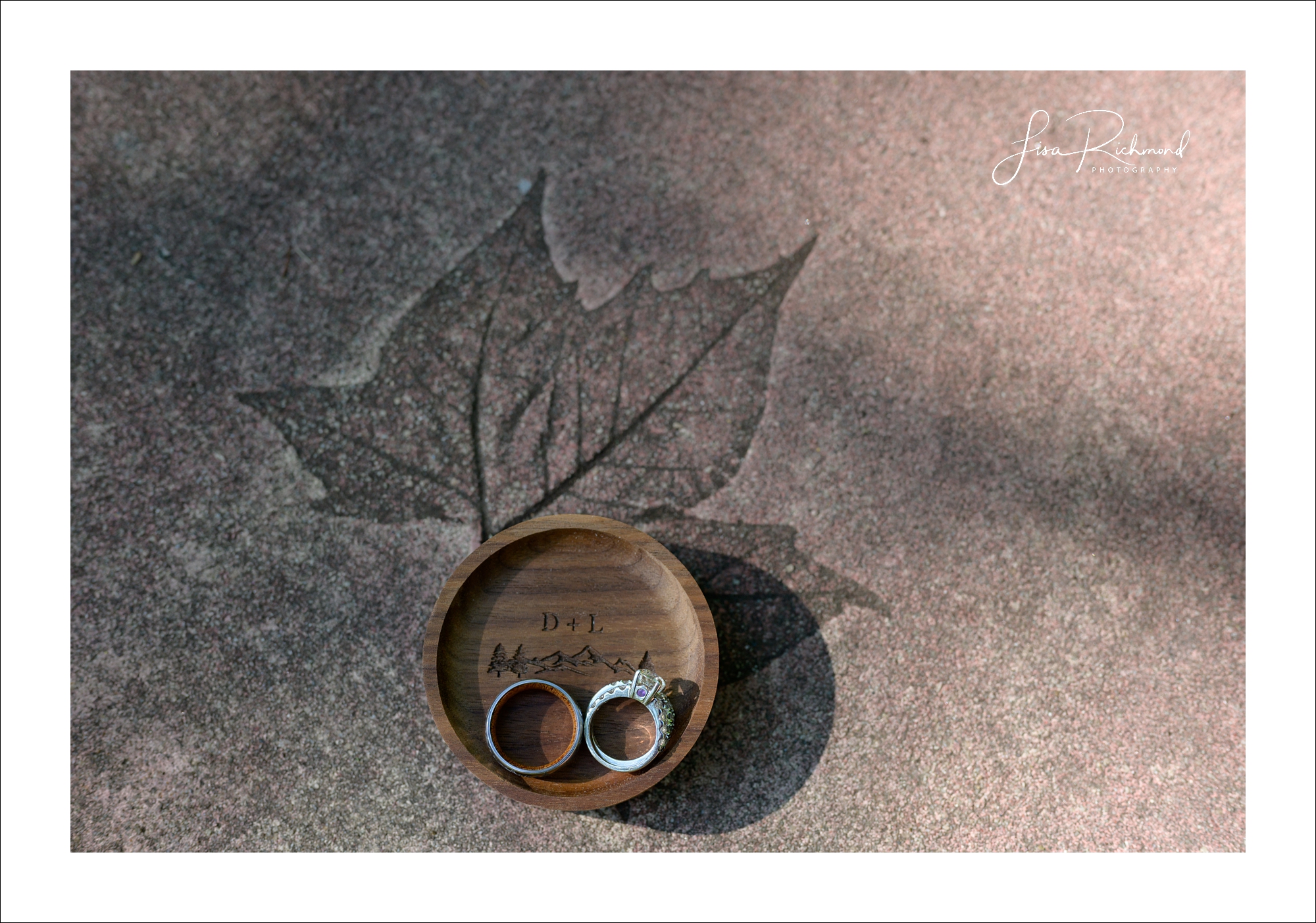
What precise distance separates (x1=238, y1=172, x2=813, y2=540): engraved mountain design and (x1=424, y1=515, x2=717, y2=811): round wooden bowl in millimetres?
132

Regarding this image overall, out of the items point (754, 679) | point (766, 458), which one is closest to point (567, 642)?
point (754, 679)

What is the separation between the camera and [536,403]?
1124 mm

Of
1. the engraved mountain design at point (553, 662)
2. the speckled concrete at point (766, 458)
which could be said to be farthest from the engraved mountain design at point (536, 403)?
the engraved mountain design at point (553, 662)

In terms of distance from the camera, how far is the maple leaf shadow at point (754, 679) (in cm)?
106

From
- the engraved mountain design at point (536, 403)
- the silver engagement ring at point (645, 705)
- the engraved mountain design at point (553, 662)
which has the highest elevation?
the engraved mountain design at point (536, 403)

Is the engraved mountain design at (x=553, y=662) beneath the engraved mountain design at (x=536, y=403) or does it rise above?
beneath

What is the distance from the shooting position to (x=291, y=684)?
42.1 inches

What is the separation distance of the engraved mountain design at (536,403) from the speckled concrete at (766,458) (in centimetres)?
3

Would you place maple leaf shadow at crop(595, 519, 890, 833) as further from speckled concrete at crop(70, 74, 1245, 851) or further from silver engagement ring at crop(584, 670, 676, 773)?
silver engagement ring at crop(584, 670, 676, 773)

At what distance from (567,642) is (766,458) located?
415mm

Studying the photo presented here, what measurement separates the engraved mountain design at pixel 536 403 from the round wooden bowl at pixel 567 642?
0.43 feet

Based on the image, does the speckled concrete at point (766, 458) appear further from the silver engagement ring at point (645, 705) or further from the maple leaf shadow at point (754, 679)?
the silver engagement ring at point (645, 705)

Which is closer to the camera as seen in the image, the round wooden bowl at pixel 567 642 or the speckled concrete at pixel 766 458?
the round wooden bowl at pixel 567 642

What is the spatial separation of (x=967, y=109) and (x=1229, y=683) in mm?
1009
